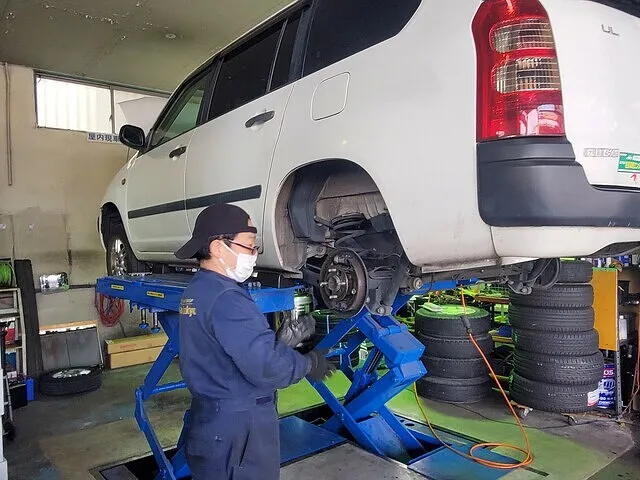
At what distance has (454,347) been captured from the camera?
4387mm

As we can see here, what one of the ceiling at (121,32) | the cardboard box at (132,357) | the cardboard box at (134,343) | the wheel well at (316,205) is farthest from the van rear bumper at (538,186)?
the cardboard box at (132,357)

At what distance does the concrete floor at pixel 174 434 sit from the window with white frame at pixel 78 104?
11.3ft

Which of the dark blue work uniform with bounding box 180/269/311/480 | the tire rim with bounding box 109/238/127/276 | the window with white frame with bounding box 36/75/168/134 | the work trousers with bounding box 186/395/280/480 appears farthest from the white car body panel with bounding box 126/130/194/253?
the window with white frame with bounding box 36/75/168/134

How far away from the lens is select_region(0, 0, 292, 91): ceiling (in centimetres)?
445

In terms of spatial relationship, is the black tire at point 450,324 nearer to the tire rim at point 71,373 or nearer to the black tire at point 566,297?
the black tire at point 566,297

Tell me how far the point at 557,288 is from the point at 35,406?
4964mm

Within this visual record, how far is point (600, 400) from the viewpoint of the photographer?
4.25 m

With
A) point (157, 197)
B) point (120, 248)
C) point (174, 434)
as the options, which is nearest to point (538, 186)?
point (157, 197)

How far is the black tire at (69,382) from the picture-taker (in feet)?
16.9

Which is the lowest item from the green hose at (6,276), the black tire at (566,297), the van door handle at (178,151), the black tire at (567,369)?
the black tire at (567,369)

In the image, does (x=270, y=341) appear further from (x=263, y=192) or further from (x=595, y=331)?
(x=595, y=331)

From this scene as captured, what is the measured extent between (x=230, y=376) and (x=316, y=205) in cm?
93

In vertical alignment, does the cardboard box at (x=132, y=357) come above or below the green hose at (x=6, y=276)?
below

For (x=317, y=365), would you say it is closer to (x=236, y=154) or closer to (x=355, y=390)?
(x=236, y=154)
